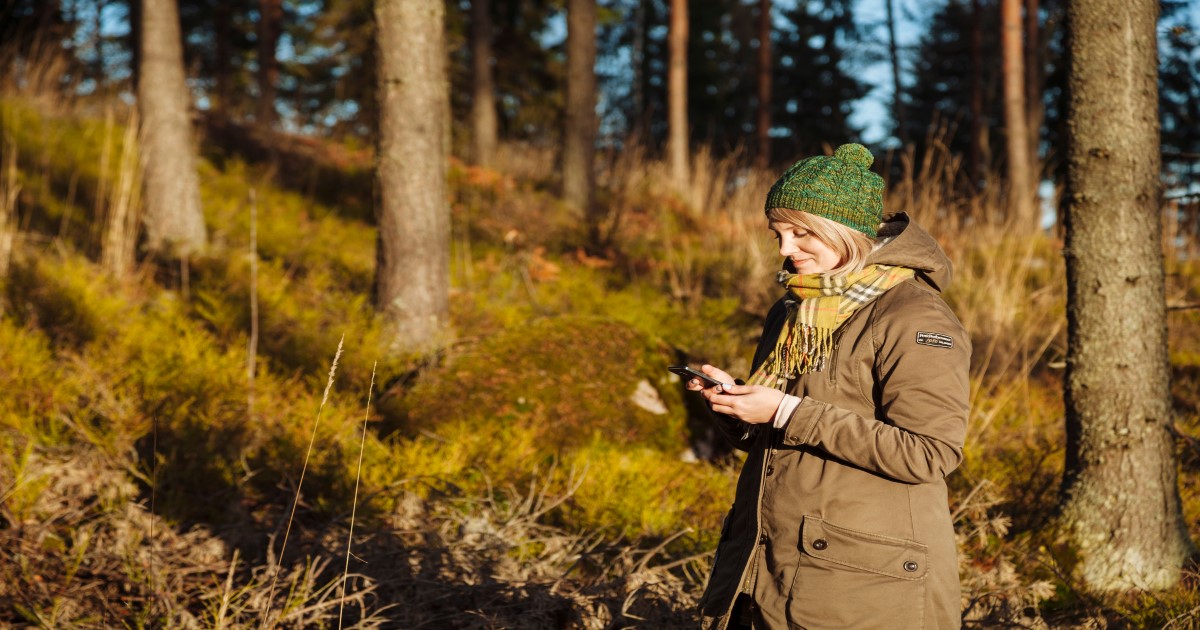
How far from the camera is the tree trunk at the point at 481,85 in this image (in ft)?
41.3

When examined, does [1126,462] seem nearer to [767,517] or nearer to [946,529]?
[946,529]

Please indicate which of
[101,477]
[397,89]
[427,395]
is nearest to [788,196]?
[427,395]

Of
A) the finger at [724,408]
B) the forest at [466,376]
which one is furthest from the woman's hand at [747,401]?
the forest at [466,376]

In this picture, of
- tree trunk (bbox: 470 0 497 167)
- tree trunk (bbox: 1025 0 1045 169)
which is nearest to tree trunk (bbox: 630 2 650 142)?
tree trunk (bbox: 1025 0 1045 169)

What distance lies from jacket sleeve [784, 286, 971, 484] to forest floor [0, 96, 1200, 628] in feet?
3.71

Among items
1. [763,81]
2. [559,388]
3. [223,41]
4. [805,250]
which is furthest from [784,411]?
[223,41]

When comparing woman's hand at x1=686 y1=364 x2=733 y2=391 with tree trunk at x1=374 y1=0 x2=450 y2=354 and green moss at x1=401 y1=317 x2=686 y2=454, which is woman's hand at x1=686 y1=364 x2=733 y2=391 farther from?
tree trunk at x1=374 y1=0 x2=450 y2=354

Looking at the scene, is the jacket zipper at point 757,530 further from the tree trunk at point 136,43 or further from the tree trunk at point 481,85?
the tree trunk at point 481,85

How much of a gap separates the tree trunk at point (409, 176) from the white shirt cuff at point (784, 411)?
3.71m

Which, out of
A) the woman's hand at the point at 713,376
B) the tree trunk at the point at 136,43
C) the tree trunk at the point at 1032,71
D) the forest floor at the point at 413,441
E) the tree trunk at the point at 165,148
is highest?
the tree trunk at the point at 1032,71

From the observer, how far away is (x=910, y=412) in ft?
5.57

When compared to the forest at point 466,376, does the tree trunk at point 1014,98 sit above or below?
above

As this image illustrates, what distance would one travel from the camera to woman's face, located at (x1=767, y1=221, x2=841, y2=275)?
190 centimetres

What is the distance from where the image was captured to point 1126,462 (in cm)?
331
